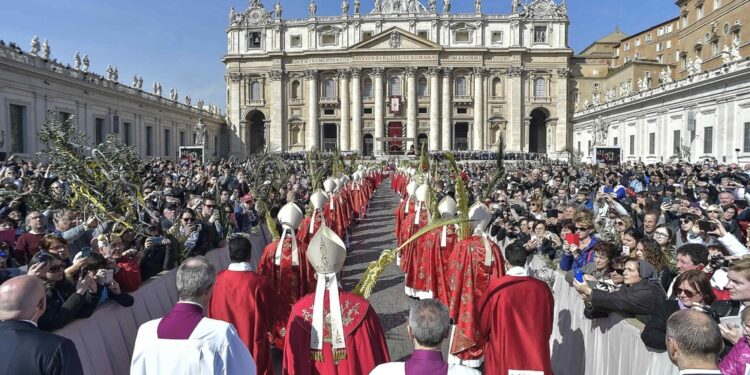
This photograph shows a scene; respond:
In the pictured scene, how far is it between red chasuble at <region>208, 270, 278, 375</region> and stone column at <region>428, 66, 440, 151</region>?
185ft

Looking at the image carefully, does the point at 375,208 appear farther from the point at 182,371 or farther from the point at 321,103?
the point at 321,103

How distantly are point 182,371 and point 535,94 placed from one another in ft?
207

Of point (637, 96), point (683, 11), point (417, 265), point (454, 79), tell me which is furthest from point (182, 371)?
point (454, 79)

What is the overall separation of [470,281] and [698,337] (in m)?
3.49

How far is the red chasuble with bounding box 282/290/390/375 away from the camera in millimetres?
3914

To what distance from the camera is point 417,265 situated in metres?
8.97

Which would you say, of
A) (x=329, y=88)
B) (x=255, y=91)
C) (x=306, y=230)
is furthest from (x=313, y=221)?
(x=255, y=91)

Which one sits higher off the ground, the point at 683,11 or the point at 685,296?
the point at 683,11

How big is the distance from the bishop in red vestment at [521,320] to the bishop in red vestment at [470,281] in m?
0.96

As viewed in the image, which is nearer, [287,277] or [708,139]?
[287,277]

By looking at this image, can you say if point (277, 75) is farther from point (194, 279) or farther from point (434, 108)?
point (194, 279)

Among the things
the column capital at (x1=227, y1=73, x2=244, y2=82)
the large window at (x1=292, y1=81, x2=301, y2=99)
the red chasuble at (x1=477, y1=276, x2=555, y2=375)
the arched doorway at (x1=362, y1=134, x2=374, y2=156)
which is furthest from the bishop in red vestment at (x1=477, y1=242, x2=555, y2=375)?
the column capital at (x1=227, y1=73, x2=244, y2=82)

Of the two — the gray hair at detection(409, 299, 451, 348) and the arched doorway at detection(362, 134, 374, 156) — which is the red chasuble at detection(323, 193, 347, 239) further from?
the arched doorway at detection(362, 134, 374, 156)

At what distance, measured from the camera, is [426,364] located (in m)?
2.67
